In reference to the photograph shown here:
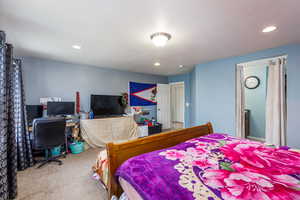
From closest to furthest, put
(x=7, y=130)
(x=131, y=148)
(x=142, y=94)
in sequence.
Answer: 1. (x=131, y=148)
2. (x=7, y=130)
3. (x=142, y=94)

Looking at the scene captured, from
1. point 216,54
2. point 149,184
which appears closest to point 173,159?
point 149,184

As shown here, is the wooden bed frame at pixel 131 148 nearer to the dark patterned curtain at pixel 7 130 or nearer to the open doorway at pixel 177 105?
the dark patterned curtain at pixel 7 130

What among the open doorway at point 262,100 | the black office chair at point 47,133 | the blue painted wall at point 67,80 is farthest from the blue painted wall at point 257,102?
the black office chair at point 47,133

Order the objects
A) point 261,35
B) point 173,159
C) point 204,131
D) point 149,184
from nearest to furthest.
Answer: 1. point 149,184
2. point 173,159
3. point 261,35
4. point 204,131

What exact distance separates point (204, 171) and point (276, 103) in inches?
108

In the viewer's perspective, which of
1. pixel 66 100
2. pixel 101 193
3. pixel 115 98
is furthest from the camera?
pixel 115 98

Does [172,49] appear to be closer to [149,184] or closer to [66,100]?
[149,184]

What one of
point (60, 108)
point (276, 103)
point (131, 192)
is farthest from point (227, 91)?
point (60, 108)

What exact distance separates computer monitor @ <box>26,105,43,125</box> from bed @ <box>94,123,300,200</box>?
2893mm

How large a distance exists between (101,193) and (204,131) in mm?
1882

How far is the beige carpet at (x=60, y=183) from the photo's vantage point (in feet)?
5.67

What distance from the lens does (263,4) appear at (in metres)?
1.41

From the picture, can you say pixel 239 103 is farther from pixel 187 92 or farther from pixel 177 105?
pixel 177 105

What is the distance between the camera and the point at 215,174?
97 cm
